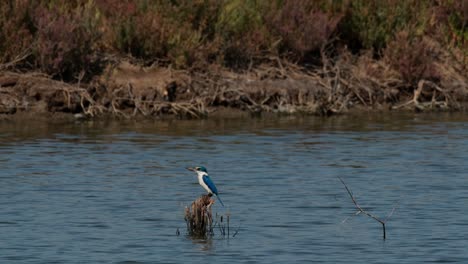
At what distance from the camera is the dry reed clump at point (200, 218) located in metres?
12.4

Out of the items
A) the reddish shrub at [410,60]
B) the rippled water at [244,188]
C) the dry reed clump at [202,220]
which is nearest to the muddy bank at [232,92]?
the reddish shrub at [410,60]

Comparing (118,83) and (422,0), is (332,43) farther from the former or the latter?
(118,83)

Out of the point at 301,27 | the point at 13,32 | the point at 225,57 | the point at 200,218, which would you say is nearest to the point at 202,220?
the point at 200,218

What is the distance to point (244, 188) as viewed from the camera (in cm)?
1600

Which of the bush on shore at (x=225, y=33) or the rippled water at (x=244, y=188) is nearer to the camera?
the rippled water at (x=244, y=188)

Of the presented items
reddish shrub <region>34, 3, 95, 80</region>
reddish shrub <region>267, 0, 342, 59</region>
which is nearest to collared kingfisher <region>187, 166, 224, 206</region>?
reddish shrub <region>34, 3, 95, 80</region>

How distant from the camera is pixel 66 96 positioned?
870 inches

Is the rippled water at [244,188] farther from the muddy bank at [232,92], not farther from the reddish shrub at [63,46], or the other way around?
the reddish shrub at [63,46]

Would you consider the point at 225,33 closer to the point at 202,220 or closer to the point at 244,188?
the point at 244,188

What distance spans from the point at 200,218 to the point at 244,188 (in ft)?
11.6

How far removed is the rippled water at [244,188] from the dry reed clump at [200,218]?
156 mm

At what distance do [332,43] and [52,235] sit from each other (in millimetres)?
13699

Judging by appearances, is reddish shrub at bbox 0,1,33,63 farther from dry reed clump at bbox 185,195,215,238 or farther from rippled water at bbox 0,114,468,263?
dry reed clump at bbox 185,195,215,238

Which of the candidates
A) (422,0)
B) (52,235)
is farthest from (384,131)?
(52,235)
